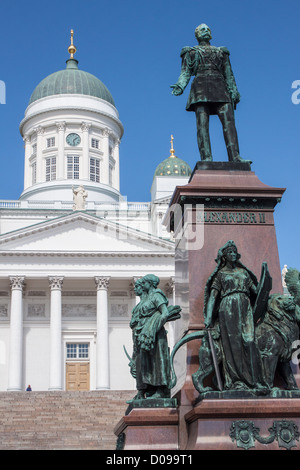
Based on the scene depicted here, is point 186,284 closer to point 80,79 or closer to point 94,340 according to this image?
point 94,340

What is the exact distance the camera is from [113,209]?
57.7 m

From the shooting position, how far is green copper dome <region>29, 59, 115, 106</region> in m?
66.2

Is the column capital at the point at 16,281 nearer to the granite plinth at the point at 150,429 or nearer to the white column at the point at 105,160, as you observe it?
the white column at the point at 105,160

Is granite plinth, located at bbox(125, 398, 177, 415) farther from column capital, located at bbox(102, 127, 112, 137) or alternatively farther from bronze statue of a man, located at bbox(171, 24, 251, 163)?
column capital, located at bbox(102, 127, 112, 137)

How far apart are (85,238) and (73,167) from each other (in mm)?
17299

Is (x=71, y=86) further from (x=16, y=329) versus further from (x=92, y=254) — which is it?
(x=16, y=329)

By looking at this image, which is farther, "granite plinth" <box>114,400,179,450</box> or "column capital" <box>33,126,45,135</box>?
"column capital" <box>33,126,45,135</box>

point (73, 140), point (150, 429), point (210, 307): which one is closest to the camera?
point (150, 429)

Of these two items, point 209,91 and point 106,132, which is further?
point 106,132

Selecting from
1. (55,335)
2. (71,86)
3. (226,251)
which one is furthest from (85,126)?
(226,251)

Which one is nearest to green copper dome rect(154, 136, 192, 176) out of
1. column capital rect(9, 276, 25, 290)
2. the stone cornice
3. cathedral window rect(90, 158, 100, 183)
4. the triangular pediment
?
cathedral window rect(90, 158, 100, 183)

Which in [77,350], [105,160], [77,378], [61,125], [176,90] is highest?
[61,125]

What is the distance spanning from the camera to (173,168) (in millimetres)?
61125

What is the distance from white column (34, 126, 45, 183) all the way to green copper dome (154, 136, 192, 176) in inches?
411
